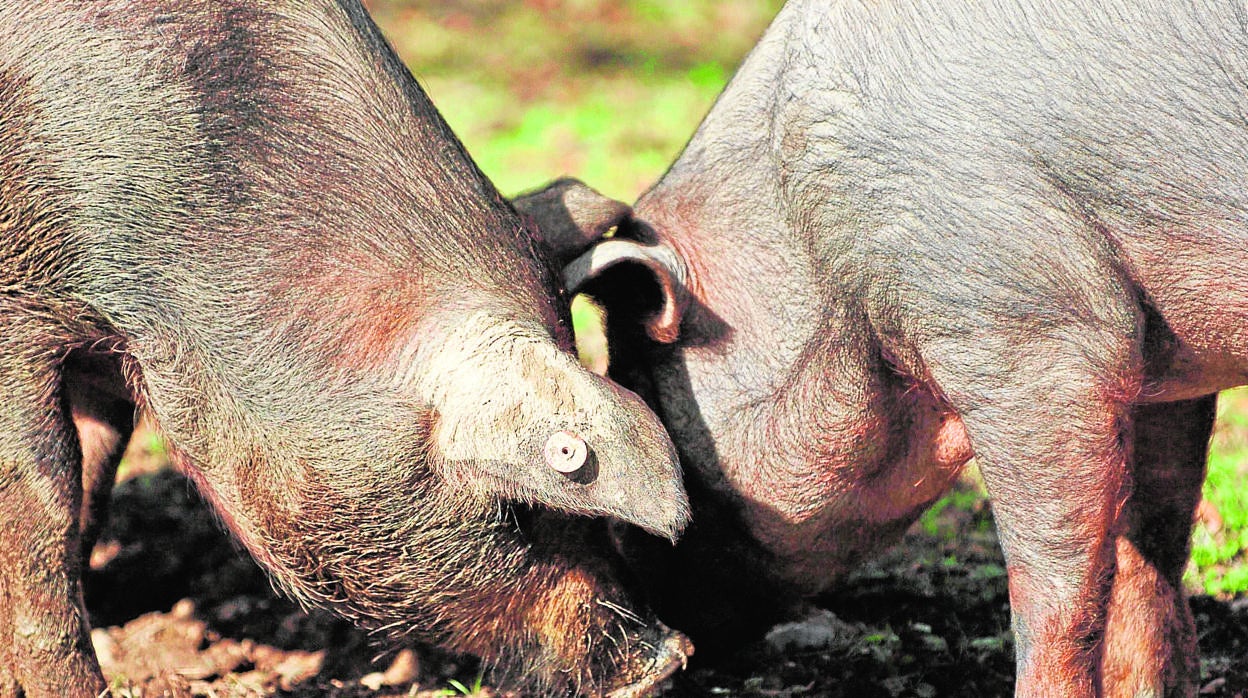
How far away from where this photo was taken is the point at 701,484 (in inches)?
154

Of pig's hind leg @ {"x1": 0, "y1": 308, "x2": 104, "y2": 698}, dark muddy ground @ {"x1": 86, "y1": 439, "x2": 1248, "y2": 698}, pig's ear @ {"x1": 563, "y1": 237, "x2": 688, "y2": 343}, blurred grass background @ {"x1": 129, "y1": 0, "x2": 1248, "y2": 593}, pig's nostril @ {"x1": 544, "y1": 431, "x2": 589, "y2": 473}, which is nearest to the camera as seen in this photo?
pig's nostril @ {"x1": 544, "y1": 431, "x2": 589, "y2": 473}

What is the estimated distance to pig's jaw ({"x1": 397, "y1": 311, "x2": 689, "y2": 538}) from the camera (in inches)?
127

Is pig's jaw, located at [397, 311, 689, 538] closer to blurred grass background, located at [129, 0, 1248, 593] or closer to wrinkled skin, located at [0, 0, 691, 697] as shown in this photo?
wrinkled skin, located at [0, 0, 691, 697]

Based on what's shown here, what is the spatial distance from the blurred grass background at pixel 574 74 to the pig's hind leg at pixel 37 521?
150 inches

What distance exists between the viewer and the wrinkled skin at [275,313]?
3391mm

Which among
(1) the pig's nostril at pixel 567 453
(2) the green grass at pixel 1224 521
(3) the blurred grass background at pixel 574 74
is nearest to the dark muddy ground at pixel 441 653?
(2) the green grass at pixel 1224 521

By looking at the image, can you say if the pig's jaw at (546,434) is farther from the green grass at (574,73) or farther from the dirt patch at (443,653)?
the green grass at (574,73)

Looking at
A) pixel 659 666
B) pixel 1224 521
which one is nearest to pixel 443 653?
pixel 659 666

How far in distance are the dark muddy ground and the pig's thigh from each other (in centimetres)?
31

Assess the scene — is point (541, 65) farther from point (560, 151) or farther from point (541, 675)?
→ point (541, 675)

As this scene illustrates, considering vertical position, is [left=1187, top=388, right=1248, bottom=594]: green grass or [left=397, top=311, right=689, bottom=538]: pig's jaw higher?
[left=1187, top=388, right=1248, bottom=594]: green grass

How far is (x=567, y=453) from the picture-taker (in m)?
3.19

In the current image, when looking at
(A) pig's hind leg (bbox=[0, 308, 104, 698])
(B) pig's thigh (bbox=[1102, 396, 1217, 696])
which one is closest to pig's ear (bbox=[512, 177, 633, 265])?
(A) pig's hind leg (bbox=[0, 308, 104, 698])

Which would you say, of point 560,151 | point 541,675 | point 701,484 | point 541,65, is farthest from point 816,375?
point 541,65
